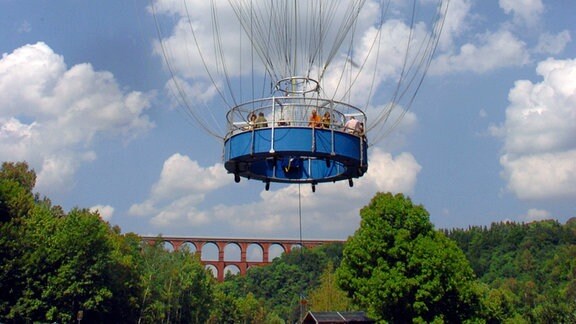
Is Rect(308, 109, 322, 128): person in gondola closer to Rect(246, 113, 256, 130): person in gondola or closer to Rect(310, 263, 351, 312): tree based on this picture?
Rect(246, 113, 256, 130): person in gondola

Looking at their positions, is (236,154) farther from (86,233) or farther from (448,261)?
(86,233)

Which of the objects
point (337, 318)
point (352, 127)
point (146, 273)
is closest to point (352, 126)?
point (352, 127)

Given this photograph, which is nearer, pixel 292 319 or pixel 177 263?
pixel 177 263

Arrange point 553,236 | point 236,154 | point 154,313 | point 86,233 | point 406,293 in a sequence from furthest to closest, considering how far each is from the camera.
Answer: point 553,236 < point 154,313 < point 86,233 < point 406,293 < point 236,154

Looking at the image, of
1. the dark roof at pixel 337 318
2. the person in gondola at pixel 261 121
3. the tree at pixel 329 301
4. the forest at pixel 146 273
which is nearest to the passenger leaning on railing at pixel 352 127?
the person in gondola at pixel 261 121

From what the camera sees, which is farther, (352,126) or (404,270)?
(404,270)

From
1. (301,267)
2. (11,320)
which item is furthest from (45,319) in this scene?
(301,267)

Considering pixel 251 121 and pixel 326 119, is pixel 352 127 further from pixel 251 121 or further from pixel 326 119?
pixel 251 121
